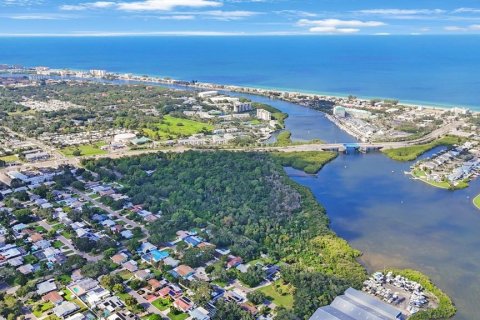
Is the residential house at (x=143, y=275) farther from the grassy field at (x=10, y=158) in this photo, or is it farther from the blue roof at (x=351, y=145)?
the blue roof at (x=351, y=145)

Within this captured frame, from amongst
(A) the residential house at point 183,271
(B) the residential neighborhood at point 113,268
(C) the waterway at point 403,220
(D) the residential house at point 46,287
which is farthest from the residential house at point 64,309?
(C) the waterway at point 403,220

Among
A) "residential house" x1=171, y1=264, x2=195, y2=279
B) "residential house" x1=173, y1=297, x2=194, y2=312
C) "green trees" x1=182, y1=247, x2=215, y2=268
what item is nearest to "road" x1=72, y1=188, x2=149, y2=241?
"green trees" x1=182, y1=247, x2=215, y2=268

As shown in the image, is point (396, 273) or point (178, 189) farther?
point (178, 189)

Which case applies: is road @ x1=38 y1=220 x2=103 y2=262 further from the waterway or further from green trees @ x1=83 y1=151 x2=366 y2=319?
the waterway

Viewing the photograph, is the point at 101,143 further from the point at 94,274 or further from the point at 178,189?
the point at 94,274

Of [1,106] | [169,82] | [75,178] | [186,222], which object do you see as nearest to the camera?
[186,222]

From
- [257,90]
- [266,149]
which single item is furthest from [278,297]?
[257,90]

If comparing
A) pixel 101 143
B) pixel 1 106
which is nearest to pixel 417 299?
pixel 101 143

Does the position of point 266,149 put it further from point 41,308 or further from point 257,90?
point 257,90
